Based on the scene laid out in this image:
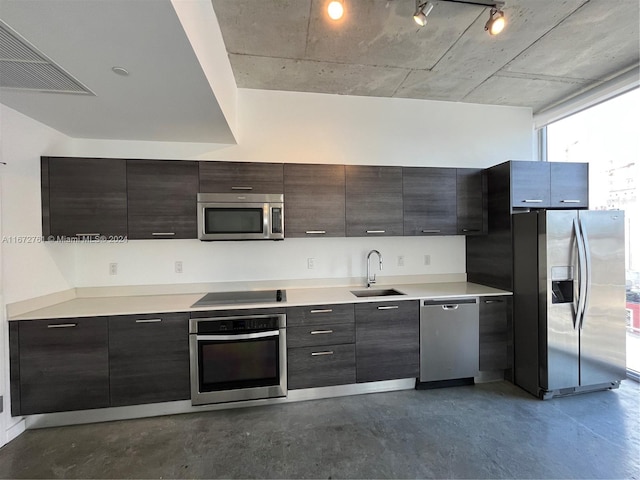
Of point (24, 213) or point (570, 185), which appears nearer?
point (24, 213)

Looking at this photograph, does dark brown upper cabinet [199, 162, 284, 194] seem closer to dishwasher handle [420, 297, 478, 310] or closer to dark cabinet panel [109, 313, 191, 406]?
dark cabinet panel [109, 313, 191, 406]

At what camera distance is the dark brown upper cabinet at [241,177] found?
255cm

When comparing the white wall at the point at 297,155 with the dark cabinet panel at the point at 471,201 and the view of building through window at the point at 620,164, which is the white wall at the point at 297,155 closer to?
the dark cabinet panel at the point at 471,201

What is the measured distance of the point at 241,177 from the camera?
2.59 m

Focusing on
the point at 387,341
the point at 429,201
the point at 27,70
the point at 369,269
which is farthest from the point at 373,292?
the point at 27,70

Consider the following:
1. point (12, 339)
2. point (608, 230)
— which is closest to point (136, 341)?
point (12, 339)

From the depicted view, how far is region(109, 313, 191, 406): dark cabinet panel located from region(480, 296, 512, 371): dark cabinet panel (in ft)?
8.98

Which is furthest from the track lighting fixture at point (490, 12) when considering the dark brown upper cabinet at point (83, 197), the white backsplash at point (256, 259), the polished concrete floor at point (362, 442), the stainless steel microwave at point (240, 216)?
the polished concrete floor at point (362, 442)

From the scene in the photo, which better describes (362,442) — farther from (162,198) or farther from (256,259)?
(162,198)

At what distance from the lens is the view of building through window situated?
274 centimetres

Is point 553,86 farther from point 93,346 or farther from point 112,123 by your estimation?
point 93,346

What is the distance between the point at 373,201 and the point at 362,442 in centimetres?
206

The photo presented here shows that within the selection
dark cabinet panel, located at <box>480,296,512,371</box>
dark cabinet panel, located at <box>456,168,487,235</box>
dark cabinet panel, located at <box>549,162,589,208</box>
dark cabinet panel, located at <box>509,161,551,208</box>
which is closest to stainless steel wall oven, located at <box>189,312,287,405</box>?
dark cabinet panel, located at <box>480,296,512,371</box>

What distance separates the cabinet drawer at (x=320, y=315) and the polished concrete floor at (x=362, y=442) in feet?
2.43
